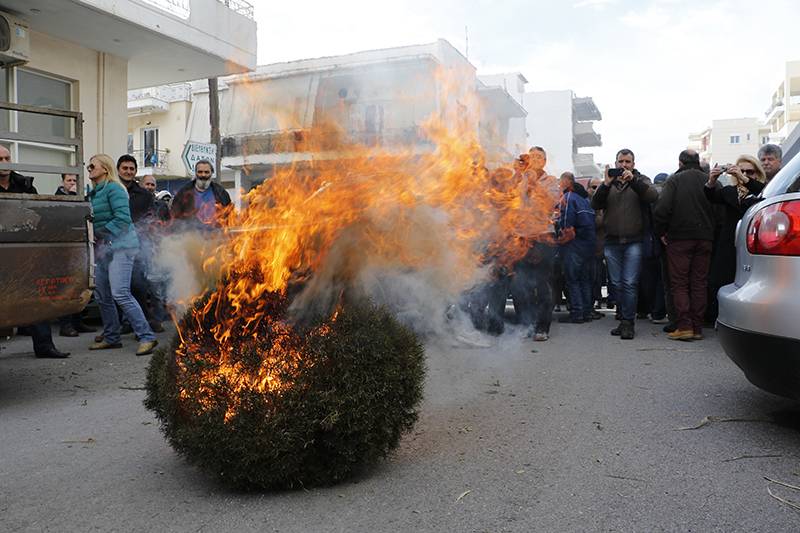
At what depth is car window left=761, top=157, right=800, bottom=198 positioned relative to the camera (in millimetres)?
3914

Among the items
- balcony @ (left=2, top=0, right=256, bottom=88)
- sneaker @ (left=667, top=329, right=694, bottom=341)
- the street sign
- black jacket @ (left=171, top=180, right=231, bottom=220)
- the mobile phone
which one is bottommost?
sneaker @ (left=667, top=329, right=694, bottom=341)

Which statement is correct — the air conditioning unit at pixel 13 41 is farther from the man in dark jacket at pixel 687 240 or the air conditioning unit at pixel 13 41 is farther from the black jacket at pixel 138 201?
the man in dark jacket at pixel 687 240

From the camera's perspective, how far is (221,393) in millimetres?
2982

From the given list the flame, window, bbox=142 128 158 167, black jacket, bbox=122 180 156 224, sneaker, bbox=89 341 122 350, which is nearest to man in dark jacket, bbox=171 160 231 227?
black jacket, bbox=122 180 156 224

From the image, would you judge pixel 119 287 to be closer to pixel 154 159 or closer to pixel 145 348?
pixel 145 348

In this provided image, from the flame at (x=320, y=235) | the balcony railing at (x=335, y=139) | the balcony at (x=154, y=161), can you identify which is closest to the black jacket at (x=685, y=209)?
the flame at (x=320, y=235)

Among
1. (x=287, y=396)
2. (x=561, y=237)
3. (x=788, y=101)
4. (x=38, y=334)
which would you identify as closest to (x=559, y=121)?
(x=788, y=101)

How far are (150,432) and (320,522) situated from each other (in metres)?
1.96

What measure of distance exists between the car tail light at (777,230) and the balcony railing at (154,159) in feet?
99.3

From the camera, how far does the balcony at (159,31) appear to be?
Result: 10.8 m

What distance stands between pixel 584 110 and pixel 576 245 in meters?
55.6

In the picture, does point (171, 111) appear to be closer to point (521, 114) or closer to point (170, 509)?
point (521, 114)

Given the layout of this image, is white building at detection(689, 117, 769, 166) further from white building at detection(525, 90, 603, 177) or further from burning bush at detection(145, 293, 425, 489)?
burning bush at detection(145, 293, 425, 489)

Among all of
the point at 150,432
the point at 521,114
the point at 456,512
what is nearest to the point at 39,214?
the point at 150,432
